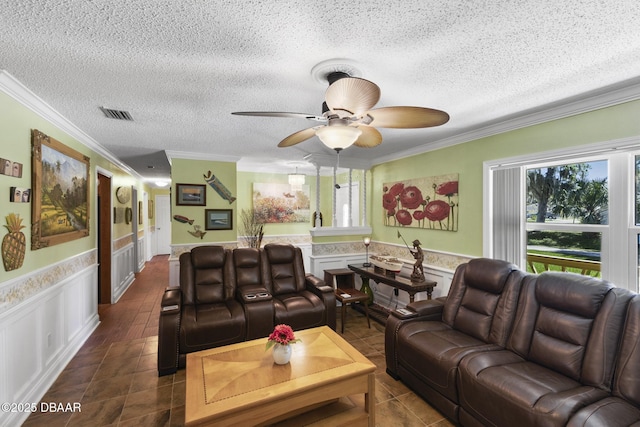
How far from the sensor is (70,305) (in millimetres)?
3061

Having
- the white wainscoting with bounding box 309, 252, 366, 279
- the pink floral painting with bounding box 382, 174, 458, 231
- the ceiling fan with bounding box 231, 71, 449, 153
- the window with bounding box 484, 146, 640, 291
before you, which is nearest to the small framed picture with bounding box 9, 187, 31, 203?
the ceiling fan with bounding box 231, 71, 449, 153

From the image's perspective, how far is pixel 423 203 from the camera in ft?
13.0

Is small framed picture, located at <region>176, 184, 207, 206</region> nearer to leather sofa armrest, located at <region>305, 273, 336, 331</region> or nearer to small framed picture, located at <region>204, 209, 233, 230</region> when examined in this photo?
small framed picture, located at <region>204, 209, 233, 230</region>

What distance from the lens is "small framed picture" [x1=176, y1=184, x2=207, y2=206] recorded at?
4449mm

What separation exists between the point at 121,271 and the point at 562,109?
21.9 ft

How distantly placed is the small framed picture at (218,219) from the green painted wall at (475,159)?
2471mm

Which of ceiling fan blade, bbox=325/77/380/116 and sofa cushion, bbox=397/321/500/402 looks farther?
sofa cushion, bbox=397/321/500/402

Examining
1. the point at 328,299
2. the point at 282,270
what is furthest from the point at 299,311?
the point at 282,270

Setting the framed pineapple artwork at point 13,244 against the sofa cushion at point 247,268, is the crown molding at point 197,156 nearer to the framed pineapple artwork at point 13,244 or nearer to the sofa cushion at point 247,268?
the sofa cushion at point 247,268

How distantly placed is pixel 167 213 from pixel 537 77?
10.0 metres

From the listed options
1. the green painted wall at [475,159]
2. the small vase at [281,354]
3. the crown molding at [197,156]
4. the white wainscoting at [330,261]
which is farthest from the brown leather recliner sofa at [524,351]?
the crown molding at [197,156]

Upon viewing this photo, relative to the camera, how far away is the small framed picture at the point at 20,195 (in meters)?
2.09

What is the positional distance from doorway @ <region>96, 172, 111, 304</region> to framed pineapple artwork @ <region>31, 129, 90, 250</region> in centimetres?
119

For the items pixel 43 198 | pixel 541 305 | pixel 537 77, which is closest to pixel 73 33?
pixel 43 198
